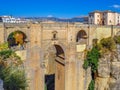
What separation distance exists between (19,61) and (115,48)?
1149 cm

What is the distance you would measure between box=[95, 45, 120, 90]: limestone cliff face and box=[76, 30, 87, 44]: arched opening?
8.41ft

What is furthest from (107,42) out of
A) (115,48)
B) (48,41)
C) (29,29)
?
(29,29)

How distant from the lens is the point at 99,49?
26.8 meters

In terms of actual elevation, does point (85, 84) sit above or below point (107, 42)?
below

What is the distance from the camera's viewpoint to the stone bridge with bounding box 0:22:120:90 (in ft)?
70.2

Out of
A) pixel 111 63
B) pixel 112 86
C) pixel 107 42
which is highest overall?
pixel 107 42

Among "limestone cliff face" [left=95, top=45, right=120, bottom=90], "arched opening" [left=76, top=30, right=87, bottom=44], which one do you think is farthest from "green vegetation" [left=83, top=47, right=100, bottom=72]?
"arched opening" [left=76, top=30, right=87, bottom=44]

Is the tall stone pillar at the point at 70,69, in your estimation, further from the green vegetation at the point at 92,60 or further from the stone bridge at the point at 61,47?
the green vegetation at the point at 92,60

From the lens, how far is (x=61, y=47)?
2416 cm

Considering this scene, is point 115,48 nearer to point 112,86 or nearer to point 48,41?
point 112,86

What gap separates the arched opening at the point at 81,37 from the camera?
26.2 metres

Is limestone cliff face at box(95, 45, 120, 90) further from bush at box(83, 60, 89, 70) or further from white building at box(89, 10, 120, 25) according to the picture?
white building at box(89, 10, 120, 25)

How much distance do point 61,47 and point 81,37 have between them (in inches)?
144

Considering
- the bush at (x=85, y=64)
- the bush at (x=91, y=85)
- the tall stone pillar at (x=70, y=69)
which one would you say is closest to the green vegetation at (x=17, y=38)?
the tall stone pillar at (x=70, y=69)
